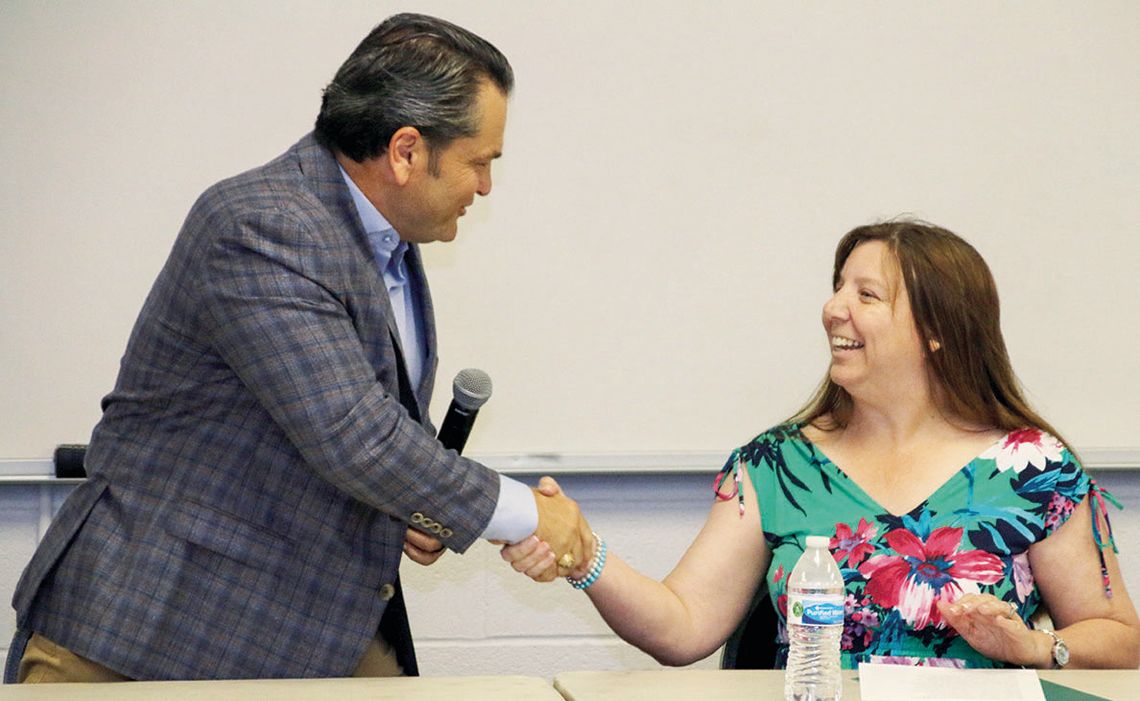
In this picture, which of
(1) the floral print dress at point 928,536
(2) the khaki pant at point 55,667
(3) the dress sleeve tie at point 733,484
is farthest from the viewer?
(3) the dress sleeve tie at point 733,484

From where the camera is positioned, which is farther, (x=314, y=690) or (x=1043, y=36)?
(x=1043, y=36)

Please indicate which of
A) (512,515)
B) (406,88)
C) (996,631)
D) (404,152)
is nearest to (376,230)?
(404,152)

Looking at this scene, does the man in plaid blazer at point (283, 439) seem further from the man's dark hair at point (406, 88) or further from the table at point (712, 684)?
the table at point (712, 684)

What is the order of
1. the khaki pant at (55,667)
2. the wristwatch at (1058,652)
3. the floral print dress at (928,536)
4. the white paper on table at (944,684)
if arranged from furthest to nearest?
the floral print dress at (928,536)
the wristwatch at (1058,652)
the khaki pant at (55,667)
the white paper on table at (944,684)

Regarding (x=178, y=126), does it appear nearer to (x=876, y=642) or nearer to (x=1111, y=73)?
(x=876, y=642)

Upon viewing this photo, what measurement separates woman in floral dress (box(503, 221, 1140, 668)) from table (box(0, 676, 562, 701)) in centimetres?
30

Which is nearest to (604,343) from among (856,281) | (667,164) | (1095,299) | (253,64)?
(667,164)

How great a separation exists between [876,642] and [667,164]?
1285 millimetres

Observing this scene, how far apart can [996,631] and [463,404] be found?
3.16 feet

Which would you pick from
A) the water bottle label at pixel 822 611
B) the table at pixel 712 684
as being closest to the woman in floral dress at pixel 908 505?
the table at pixel 712 684

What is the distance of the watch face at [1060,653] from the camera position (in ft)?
7.11

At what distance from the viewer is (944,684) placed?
1.91 meters

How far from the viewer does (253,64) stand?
116 inches

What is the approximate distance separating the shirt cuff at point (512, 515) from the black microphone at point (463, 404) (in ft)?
0.43
